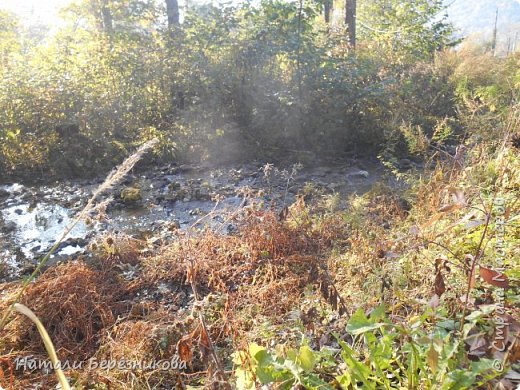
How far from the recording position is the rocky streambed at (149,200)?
4941 millimetres

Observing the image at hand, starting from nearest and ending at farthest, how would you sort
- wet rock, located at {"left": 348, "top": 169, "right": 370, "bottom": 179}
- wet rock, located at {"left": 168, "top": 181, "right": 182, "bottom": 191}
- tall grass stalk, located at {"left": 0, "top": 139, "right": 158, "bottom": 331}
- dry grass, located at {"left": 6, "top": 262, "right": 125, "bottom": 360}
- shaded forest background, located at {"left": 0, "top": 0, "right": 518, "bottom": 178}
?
tall grass stalk, located at {"left": 0, "top": 139, "right": 158, "bottom": 331} → dry grass, located at {"left": 6, "top": 262, "right": 125, "bottom": 360} → wet rock, located at {"left": 168, "top": 181, "right": 182, "bottom": 191} → wet rock, located at {"left": 348, "top": 169, "right": 370, "bottom": 179} → shaded forest background, located at {"left": 0, "top": 0, "right": 518, "bottom": 178}

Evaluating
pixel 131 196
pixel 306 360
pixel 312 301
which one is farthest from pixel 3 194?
pixel 306 360

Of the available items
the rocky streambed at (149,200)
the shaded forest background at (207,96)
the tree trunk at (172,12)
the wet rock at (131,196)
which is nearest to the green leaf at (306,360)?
the rocky streambed at (149,200)

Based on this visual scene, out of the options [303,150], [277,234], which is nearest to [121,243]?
[277,234]

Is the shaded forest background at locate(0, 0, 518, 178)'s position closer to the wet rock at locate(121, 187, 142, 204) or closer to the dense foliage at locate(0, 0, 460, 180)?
the dense foliage at locate(0, 0, 460, 180)

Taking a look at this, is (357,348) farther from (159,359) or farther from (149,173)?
(149,173)

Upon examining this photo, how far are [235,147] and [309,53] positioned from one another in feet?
7.77

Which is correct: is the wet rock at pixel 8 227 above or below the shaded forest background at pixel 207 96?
below

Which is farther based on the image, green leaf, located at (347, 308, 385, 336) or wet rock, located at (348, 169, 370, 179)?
wet rock, located at (348, 169, 370, 179)

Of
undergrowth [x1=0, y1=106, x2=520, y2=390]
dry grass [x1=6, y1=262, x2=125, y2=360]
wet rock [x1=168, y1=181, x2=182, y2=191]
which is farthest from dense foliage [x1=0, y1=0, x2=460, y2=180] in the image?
dry grass [x1=6, y1=262, x2=125, y2=360]

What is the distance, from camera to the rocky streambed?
494cm

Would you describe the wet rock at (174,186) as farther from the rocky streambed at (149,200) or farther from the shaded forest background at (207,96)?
the shaded forest background at (207,96)

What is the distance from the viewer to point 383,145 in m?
7.77

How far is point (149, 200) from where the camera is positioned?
6.32m
